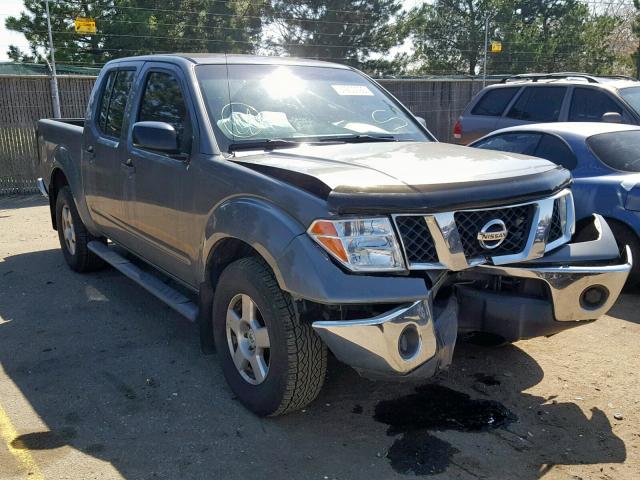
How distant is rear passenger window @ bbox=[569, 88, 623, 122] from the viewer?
28.2ft

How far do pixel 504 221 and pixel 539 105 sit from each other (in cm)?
689

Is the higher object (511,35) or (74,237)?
(511,35)

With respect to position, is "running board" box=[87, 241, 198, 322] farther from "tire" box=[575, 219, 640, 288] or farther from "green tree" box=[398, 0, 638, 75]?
"green tree" box=[398, 0, 638, 75]

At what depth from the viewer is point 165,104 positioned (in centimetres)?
453

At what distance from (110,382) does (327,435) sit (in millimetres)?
1549

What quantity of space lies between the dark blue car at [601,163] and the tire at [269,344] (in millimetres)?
3339

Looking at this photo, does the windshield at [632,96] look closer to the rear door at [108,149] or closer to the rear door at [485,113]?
the rear door at [485,113]

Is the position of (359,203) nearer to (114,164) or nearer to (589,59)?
(114,164)

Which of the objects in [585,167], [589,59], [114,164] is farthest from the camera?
[589,59]

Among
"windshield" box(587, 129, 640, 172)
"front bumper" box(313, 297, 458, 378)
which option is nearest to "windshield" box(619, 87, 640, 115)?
"windshield" box(587, 129, 640, 172)

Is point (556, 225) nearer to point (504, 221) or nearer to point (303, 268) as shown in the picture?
point (504, 221)

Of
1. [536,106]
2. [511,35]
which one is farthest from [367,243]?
[511,35]

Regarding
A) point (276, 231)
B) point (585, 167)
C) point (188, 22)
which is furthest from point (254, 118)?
point (188, 22)

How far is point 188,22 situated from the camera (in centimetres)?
2414
